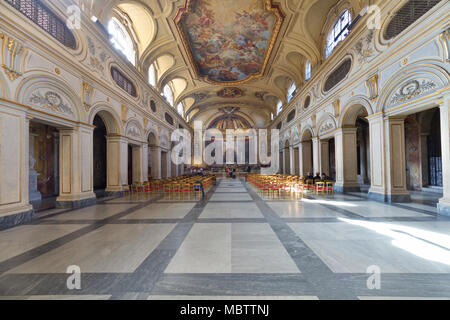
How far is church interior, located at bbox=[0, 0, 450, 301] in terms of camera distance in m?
2.52

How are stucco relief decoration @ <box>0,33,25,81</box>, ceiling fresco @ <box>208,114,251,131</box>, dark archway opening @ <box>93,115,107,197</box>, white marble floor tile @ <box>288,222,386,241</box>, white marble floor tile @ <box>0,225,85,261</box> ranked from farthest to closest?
ceiling fresco @ <box>208,114,251,131</box>, dark archway opening @ <box>93,115,107,197</box>, stucco relief decoration @ <box>0,33,25,81</box>, white marble floor tile @ <box>288,222,386,241</box>, white marble floor tile @ <box>0,225,85,261</box>

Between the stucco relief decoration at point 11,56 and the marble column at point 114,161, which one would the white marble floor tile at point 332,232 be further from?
the marble column at point 114,161

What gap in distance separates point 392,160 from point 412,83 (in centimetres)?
265

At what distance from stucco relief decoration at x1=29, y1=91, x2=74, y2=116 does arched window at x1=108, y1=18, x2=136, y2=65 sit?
453 cm

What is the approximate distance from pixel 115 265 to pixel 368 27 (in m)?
11.0

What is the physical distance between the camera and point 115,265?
2754 millimetres

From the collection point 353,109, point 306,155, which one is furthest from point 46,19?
point 306,155

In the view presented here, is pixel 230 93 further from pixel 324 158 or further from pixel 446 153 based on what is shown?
pixel 446 153

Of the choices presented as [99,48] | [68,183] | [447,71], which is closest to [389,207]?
[447,71]

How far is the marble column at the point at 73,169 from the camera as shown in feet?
23.6

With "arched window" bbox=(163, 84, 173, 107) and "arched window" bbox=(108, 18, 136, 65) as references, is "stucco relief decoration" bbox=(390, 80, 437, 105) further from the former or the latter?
"arched window" bbox=(163, 84, 173, 107)

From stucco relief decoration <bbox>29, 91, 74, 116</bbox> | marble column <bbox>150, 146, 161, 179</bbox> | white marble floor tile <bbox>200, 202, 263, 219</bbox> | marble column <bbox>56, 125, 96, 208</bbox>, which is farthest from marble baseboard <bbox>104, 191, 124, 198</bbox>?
white marble floor tile <bbox>200, 202, 263, 219</bbox>

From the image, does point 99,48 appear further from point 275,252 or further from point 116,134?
point 275,252
